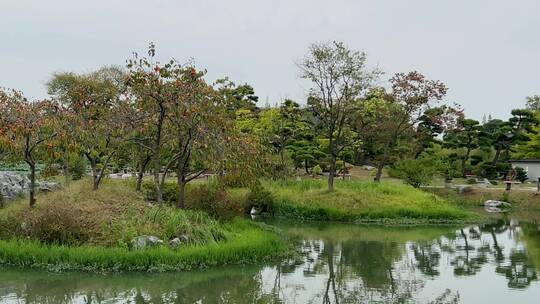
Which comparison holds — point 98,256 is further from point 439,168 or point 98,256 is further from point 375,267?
point 439,168

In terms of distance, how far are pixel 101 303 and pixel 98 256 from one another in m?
1.98

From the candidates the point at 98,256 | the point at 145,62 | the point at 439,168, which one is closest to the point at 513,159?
the point at 439,168

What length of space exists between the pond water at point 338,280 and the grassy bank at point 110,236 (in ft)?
1.05

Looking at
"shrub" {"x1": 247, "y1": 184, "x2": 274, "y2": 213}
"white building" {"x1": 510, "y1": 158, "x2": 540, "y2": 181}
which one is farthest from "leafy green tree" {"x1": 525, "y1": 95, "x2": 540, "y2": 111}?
"shrub" {"x1": 247, "y1": 184, "x2": 274, "y2": 213}

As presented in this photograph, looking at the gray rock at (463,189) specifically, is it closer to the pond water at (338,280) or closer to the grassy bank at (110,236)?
the pond water at (338,280)

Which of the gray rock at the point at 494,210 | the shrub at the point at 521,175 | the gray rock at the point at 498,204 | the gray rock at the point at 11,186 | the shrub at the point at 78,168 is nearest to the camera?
the gray rock at the point at 11,186

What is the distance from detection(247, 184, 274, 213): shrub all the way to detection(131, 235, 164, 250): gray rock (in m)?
10.3

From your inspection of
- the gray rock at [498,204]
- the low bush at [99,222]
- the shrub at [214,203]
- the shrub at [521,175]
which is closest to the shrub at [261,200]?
the shrub at [214,203]

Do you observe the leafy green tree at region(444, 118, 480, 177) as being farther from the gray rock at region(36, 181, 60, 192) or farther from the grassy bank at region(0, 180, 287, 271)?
the gray rock at region(36, 181, 60, 192)

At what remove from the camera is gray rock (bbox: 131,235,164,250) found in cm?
1151

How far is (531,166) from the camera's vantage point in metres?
36.1

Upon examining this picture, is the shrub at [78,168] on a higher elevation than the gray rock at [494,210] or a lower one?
higher

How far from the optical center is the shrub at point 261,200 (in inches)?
872

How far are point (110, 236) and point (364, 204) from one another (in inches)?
485
